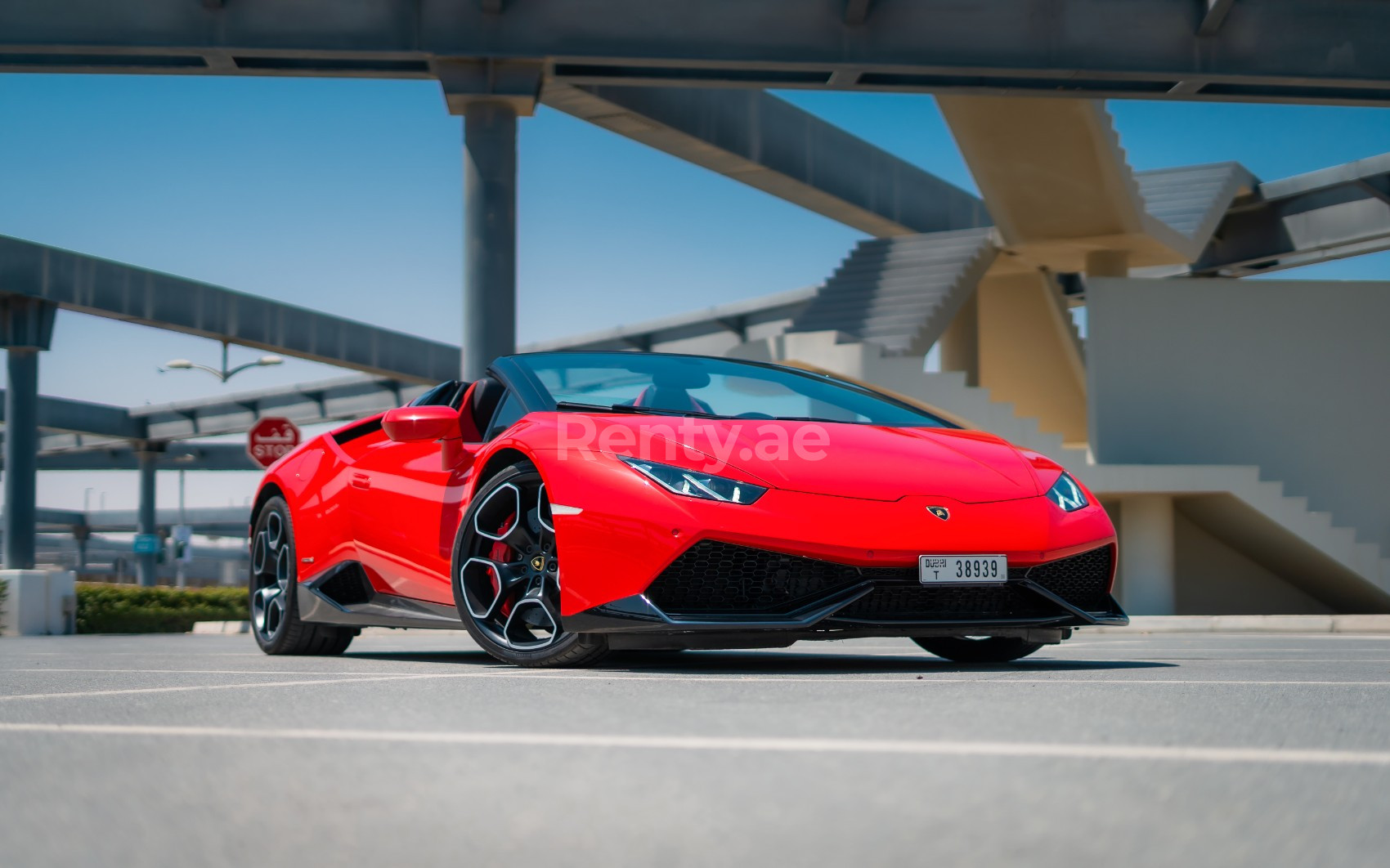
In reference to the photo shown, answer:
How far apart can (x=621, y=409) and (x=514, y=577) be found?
76 centimetres

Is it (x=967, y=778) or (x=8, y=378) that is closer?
(x=967, y=778)

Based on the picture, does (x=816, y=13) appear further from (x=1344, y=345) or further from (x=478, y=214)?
(x=1344, y=345)

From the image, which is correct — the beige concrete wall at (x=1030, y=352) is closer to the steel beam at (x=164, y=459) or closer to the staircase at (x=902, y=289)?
the staircase at (x=902, y=289)

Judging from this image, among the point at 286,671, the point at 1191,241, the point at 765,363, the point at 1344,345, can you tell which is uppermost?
the point at 1191,241

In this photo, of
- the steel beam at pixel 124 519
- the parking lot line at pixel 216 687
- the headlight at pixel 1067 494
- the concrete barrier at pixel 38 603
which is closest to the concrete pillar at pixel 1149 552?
the concrete barrier at pixel 38 603

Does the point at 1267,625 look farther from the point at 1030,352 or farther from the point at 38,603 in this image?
the point at 1030,352

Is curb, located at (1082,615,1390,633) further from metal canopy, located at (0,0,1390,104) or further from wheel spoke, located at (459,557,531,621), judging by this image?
wheel spoke, located at (459,557,531,621)

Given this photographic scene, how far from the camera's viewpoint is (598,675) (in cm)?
492

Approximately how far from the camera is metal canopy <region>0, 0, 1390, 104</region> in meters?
15.4

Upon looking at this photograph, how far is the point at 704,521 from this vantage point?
4.85 metres

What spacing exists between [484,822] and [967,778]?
840 millimetres

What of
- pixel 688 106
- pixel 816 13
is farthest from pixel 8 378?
pixel 816 13

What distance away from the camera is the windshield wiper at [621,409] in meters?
5.65

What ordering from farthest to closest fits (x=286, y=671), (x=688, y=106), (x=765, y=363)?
(x=688, y=106) → (x=765, y=363) → (x=286, y=671)
